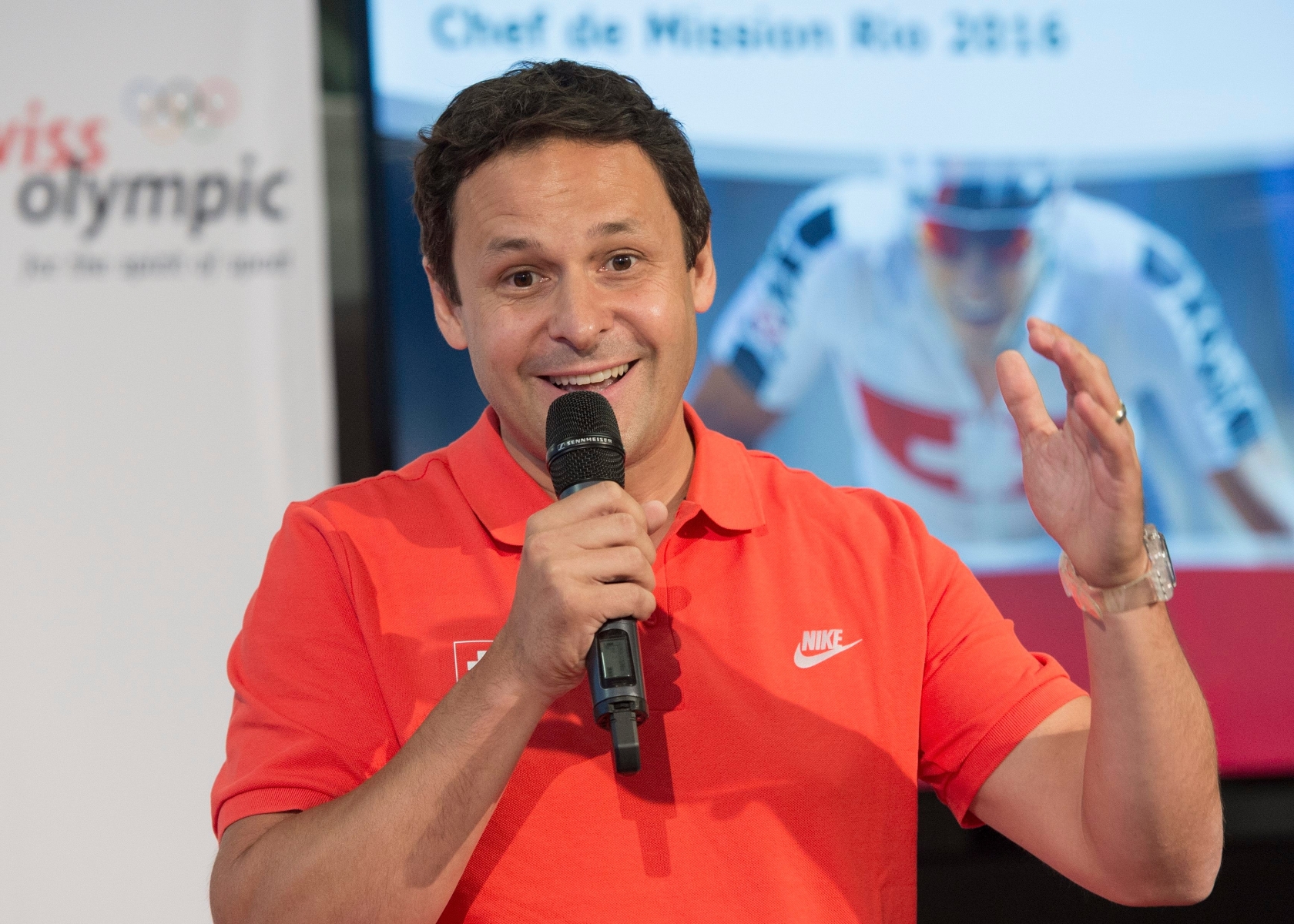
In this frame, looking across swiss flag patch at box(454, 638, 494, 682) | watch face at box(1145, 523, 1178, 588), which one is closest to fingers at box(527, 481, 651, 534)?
swiss flag patch at box(454, 638, 494, 682)

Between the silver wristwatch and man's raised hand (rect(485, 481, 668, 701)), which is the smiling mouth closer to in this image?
man's raised hand (rect(485, 481, 668, 701))

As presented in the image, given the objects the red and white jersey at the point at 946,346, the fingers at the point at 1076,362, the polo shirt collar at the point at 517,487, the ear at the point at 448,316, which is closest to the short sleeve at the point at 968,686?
the polo shirt collar at the point at 517,487

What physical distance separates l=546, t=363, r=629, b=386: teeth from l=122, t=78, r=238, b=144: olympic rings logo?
5.43 feet

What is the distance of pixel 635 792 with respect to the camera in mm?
1408

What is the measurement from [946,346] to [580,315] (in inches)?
63.9

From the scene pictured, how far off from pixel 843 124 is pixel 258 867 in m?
2.28

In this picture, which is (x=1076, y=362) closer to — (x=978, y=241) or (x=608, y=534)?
(x=608, y=534)

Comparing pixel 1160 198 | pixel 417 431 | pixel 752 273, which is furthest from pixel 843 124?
pixel 417 431

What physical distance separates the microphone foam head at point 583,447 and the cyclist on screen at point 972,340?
5.02 ft

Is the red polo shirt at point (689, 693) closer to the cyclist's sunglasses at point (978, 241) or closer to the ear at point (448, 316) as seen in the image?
the ear at point (448, 316)

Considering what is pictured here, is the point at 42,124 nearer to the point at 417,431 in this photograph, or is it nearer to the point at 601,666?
the point at 417,431

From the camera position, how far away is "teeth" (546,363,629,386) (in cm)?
152

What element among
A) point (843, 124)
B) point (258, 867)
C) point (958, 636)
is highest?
point (843, 124)


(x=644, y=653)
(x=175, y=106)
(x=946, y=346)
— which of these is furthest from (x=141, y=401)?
(x=946, y=346)
